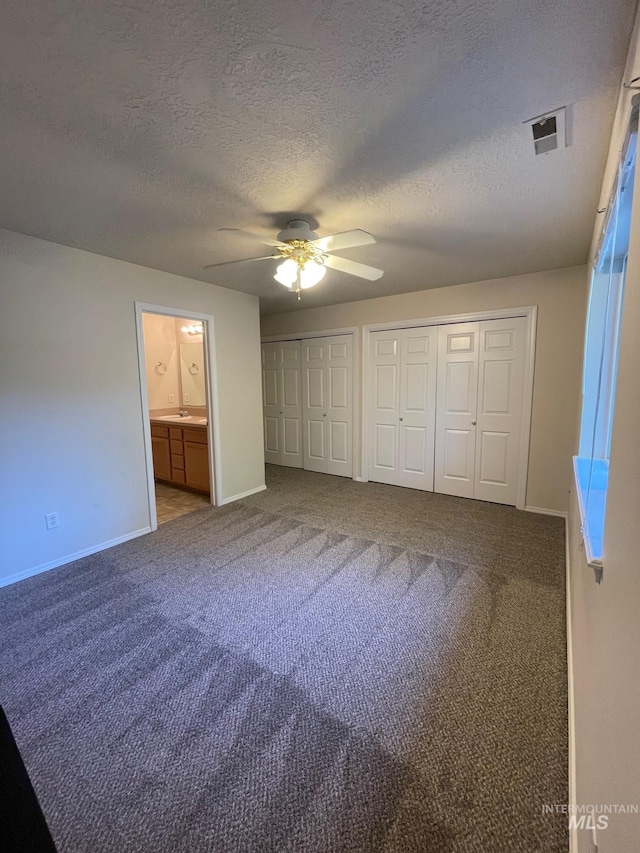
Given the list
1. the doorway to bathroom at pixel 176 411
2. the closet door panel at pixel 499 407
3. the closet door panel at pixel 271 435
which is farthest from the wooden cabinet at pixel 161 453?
the closet door panel at pixel 499 407

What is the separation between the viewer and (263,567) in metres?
2.68

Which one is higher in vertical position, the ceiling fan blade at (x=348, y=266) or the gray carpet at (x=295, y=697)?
the ceiling fan blade at (x=348, y=266)

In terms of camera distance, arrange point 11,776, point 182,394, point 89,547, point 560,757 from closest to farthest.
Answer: point 11,776 → point 560,757 → point 89,547 → point 182,394

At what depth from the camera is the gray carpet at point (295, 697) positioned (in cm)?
114

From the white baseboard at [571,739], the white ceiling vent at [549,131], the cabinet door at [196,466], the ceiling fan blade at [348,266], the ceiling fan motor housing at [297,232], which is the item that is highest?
the white ceiling vent at [549,131]

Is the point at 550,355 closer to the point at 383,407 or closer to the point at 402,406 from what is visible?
the point at 402,406

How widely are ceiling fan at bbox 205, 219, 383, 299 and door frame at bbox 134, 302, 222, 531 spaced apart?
1378mm

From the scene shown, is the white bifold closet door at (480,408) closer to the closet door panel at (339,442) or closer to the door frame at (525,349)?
the door frame at (525,349)

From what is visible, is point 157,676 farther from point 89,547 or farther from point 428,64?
point 428,64

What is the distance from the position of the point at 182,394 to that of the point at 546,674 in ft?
17.4

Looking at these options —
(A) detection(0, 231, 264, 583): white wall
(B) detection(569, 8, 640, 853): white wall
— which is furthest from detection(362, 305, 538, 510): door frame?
(A) detection(0, 231, 264, 583): white wall

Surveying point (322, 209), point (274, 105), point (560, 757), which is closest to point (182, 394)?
point (322, 209)

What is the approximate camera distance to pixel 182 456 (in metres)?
4.50

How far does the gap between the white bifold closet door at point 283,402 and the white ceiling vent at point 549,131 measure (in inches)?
156
